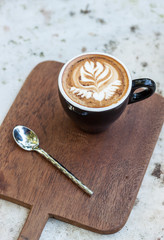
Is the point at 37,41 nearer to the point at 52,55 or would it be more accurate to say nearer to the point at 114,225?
the point at 52,55

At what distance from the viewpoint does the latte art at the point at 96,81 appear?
83cm

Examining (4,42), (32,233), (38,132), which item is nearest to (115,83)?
(38,132)

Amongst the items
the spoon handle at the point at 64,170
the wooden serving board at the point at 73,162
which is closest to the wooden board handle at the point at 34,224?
the wooden serving board at the point at 73,162

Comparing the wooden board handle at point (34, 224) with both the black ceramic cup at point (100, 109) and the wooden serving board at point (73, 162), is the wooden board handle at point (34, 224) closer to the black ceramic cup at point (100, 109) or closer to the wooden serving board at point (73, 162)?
the wooden serving board at point (73, 162)

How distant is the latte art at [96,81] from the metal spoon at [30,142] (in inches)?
8.0

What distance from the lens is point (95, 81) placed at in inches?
33.6

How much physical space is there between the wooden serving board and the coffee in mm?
166

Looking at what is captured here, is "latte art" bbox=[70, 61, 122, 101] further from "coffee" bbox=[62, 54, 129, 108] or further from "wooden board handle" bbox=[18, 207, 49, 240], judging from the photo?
"wooden board handle" bbox=[18, 207, 49, 240]

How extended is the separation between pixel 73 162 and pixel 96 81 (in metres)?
0.24

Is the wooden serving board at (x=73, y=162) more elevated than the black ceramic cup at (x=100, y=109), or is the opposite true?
the black ceramic cup at (x=100, y=109)

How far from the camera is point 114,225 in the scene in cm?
81

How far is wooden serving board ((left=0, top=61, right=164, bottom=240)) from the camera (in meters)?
0.82

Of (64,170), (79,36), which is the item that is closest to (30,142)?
(64,170)

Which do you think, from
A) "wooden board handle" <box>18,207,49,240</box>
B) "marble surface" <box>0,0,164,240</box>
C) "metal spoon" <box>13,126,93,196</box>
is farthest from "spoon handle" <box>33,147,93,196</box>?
"marble surface" <box>0,0,164,240</box>
